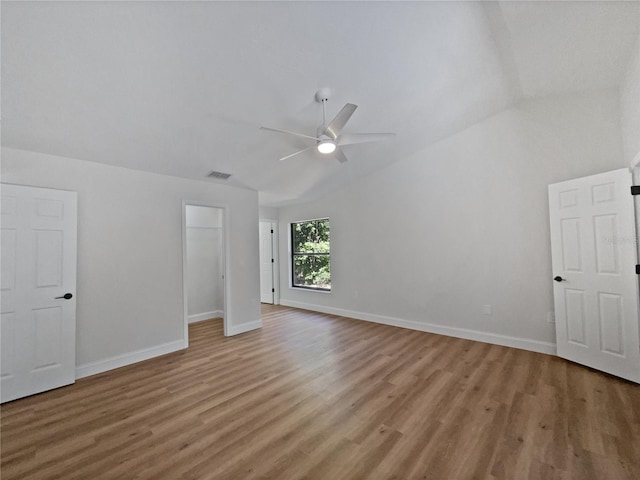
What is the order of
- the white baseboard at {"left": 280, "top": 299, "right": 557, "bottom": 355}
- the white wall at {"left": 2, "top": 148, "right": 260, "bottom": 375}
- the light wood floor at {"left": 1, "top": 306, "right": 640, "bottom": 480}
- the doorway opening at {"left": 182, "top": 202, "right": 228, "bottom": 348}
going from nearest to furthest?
the light wood floor at {"left": 1, "top": 306, "right": 640, "bottom": 480} → the white wall at {"left": 2, "top": 148, "right": 260, "bottom": 375} → the white baseboard at {"left": 280, "top": 299, "right": 557, "bottom": 355} → the doorway opening at {"left": 182, "top": 202, "right": 228, "bottom": 348}

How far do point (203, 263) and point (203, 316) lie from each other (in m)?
1.11

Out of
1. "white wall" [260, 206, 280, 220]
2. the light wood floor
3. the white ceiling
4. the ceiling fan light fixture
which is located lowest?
the light wood floor

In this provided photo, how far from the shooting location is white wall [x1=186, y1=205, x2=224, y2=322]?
5.53 m

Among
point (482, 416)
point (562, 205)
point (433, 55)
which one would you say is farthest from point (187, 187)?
point (562, 205)

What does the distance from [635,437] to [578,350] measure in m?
1.37

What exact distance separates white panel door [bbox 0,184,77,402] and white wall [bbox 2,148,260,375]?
15cm

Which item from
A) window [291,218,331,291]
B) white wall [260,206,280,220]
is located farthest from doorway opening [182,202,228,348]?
window [291,218,331,291]

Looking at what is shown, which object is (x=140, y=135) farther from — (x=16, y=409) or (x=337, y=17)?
(x=16, y=409)

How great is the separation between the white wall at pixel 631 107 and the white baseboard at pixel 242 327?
525 cm

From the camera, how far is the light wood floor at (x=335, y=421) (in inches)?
67.8

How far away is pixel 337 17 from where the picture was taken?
2072 millimetres

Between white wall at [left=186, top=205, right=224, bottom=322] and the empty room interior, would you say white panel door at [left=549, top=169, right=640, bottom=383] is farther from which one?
white wall at [left=186, top=205, right=224, bottom=322]

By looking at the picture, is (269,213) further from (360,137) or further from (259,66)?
(259,66)

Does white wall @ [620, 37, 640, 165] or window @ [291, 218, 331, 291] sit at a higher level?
white wall @ [620, 37, 640, 165]
